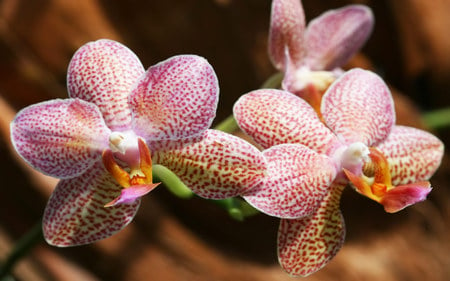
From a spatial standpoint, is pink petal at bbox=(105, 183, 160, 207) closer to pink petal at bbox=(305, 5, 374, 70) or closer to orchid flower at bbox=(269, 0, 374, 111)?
orchid flower at bbox=(269, 0, 374, 111)

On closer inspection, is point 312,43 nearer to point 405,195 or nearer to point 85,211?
point 405,195

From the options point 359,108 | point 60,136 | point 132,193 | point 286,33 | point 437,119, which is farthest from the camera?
point 437,119

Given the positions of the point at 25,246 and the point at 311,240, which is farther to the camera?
the point at 25,246

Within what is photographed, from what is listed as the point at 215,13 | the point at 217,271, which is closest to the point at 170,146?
the point at 215,13

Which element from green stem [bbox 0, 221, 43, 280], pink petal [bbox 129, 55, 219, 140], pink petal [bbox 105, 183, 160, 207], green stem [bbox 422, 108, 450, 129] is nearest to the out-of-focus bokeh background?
green stem [bbox 422, 108, 450, 129]

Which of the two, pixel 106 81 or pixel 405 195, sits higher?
pixel 106 81

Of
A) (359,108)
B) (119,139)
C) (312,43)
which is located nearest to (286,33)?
(312,43)
